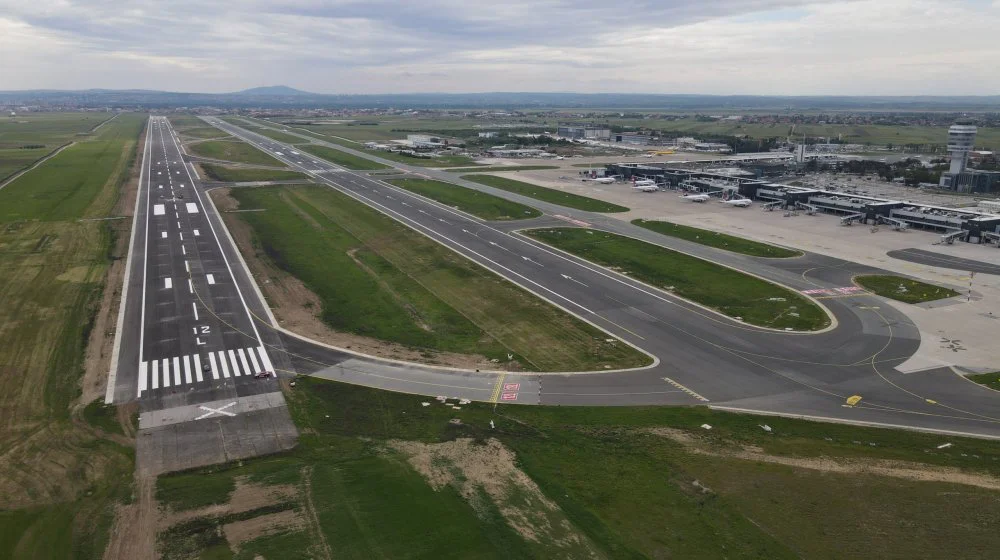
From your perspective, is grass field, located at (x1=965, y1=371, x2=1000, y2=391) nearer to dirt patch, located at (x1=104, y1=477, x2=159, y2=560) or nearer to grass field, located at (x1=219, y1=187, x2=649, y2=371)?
grass field, located at (x1=219, y1=187, x2=649, y2=371)

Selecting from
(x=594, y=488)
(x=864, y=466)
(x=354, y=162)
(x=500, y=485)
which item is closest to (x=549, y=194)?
(x=354, y=162)

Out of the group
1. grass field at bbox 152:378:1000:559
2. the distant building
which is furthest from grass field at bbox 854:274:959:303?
the distant building

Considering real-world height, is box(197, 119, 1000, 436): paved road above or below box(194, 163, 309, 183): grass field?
below

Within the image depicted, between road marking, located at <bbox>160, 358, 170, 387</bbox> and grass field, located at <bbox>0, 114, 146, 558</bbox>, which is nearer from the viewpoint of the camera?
grass field, located at <bbox>0, 114, 146, 558</bbox>

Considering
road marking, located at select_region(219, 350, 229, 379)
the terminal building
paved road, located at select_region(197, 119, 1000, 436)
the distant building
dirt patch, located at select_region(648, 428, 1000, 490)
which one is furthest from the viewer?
the distant building

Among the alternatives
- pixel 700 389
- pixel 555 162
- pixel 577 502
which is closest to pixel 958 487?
pixel 700 389

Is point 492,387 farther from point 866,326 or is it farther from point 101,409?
point 866,326
